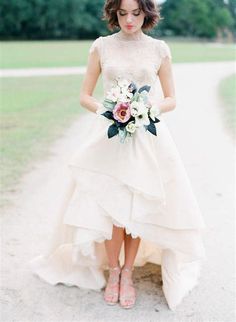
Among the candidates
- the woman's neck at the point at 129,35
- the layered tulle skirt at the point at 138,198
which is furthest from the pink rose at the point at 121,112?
the woman's neck at the point at 129,35

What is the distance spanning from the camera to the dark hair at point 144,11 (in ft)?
9.69

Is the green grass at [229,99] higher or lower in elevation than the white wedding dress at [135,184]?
lower

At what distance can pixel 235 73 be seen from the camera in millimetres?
19297

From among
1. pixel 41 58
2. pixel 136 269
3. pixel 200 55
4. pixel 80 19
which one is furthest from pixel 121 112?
pixel 80 19

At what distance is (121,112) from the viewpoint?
281cm

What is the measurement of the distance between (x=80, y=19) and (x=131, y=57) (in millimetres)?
58518

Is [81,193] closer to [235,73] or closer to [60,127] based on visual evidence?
[60,127]

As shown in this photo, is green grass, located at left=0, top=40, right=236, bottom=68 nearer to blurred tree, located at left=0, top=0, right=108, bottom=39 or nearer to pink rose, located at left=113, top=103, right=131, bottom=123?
pink rose, located at left=113, top=103, right=131, bottom=123

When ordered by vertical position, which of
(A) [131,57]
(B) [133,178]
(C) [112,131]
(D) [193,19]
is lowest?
(D) [193,19]

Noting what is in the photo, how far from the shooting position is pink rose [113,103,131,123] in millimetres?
2794

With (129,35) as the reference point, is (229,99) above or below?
below

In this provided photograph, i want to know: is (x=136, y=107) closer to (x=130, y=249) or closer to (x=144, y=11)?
(x=144, y=11)

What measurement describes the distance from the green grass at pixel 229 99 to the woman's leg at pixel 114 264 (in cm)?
587

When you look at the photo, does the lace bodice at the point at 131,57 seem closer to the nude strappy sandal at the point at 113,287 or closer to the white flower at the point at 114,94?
the white flower at the point at 114,94
